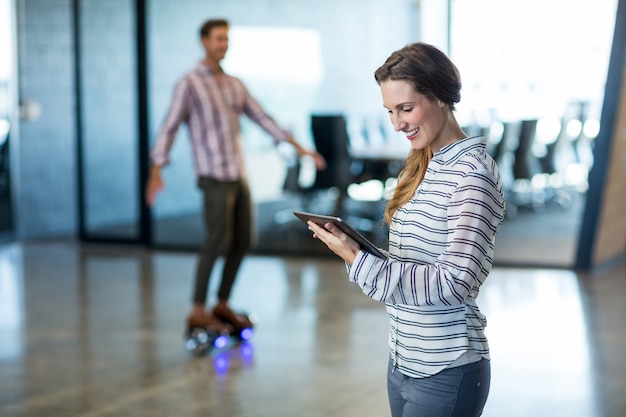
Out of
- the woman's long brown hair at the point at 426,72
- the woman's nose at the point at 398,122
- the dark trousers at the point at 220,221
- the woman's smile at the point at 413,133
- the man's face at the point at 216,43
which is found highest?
the man's face at the point at 216,43

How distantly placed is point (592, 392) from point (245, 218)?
6.31 ft

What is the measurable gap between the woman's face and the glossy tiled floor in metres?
2.17

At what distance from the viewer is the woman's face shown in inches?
82.0

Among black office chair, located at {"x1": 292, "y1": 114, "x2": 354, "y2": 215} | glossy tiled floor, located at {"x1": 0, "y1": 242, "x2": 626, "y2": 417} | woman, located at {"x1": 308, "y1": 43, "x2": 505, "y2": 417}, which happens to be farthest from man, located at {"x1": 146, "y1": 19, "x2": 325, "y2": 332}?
woman, located at {"x1": 308, "y1": 43, "x2": 505, "y2": 417}

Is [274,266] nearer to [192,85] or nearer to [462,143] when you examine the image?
[192,85]

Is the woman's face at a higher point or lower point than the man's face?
lower

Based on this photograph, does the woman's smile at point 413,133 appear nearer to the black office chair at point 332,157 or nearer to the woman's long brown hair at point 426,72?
the woman's long brown hair at point 426,72

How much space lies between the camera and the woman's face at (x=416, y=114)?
6.83 feet

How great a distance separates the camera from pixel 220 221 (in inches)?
201

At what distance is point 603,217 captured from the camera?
7.27 m

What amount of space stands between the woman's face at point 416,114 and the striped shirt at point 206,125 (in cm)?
301

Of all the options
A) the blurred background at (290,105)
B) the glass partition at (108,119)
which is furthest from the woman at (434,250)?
the glass partition at (108,119)

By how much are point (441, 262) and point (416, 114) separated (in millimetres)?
322

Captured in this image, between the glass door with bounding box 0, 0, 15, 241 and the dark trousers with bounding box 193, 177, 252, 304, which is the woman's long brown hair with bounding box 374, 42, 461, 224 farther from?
the glass door with bounding box 0, 0, 15, 241
